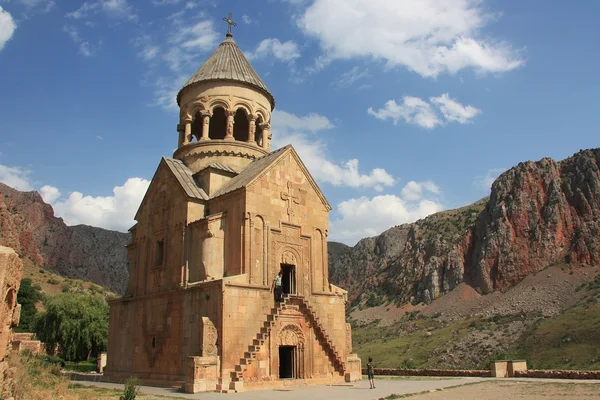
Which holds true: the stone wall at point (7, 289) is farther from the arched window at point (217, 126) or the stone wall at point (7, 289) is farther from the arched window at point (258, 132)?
the arched window at point (217, 126)

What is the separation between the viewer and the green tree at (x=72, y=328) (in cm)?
3512

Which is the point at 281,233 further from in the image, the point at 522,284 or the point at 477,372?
the point at 522,284

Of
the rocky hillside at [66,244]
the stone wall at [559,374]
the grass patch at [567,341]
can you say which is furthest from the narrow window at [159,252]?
the rocky hillside at [66,244]

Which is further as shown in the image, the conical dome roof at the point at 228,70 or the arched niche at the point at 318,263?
the conical dome roof at the point at 228,70

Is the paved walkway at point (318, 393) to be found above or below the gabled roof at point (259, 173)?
below

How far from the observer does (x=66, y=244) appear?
89562 millimetres

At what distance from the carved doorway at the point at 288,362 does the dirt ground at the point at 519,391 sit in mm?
4909

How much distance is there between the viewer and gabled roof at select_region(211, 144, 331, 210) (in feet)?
63.0

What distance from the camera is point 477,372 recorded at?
21750mm

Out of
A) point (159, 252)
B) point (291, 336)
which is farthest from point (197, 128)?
point (291, 336)

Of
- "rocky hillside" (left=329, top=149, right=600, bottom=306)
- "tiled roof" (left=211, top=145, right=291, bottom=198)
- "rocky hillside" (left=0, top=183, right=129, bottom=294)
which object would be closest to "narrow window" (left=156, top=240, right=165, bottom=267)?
"tiled roof" (left=211, top=145, right=291, bottom=198)

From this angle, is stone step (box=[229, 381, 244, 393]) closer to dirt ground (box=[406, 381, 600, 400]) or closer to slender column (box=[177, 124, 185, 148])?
dirt ground (box=[406, 381, 600, 400])

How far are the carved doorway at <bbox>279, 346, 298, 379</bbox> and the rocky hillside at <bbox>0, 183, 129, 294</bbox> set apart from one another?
71418 millimetres

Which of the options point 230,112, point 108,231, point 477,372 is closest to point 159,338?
point 230,112
